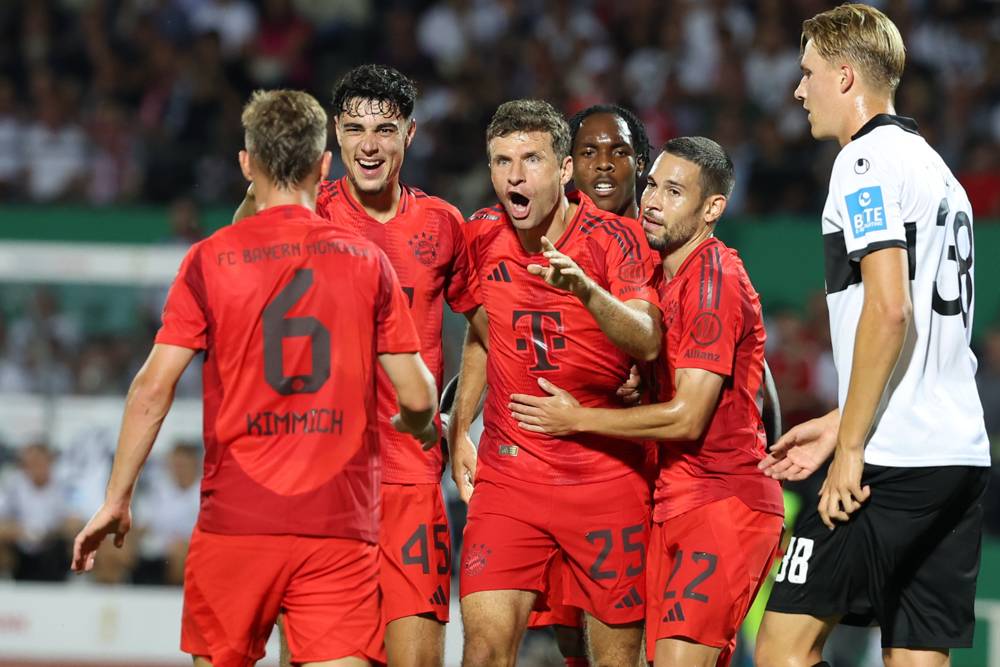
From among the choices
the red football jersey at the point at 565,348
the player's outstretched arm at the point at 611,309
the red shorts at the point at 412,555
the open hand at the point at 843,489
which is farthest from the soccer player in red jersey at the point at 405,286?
the open hand at the point at 843,489

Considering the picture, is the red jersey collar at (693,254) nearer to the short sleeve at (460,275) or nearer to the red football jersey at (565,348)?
the red football jersey at (565,348)

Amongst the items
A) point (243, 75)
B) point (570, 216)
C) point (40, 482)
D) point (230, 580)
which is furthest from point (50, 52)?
point (230, 580)

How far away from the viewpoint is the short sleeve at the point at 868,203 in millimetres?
4613

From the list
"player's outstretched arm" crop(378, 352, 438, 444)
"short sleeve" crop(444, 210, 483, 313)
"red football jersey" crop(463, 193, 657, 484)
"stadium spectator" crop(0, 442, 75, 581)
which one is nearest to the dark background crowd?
"stadium spectator" crop(0, 442, 75, 581)

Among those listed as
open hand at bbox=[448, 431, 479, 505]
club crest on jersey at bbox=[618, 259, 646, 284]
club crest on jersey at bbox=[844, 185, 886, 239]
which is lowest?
open hand at bbox=[448, 431, 479, 505]

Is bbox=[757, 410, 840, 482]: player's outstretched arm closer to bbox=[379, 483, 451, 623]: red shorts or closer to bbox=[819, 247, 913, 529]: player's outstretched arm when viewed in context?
bbox=[819, 247, 913, 529]: player's outstretched arm

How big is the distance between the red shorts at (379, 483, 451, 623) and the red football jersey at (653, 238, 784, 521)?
3.06 ft

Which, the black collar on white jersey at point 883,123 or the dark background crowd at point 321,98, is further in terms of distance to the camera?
the dark background crowd at point 321,98

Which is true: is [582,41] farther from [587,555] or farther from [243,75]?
[587,555]

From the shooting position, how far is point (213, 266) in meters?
4.60

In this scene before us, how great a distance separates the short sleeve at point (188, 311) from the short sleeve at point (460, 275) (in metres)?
1.57

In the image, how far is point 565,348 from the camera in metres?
5.72

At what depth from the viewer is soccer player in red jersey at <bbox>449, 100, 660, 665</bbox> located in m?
5.62

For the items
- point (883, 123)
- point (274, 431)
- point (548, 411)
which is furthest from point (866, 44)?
point (274, 431)
